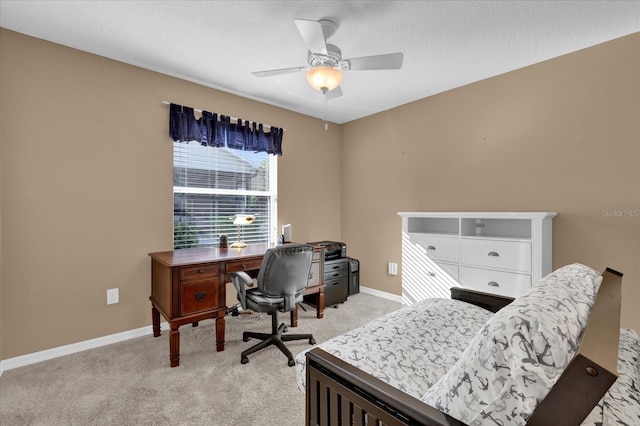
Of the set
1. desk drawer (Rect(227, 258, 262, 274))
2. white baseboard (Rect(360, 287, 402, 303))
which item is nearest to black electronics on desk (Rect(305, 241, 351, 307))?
white baseboard (Rect(360, 287, 402, 303))

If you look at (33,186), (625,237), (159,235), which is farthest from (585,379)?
(33,186)

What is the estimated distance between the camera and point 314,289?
3.17m

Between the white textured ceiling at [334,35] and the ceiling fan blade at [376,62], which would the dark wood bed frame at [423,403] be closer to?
the ceiling fan blade at [376,62]

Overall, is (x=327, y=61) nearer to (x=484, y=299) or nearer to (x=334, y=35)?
(x=334, y=35)

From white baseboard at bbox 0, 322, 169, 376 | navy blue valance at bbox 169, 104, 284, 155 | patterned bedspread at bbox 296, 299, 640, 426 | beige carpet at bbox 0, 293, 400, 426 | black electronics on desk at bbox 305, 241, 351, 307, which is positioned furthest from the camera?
black electronics on desk at bbox 305, 241, 351, 307

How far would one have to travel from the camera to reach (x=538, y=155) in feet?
8.92

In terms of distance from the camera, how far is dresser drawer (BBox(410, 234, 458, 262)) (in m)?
2.95

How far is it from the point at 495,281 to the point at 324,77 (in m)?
2.32

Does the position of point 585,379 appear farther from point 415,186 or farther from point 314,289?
point 415,186

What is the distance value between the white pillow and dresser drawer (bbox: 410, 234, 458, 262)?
7.03ft

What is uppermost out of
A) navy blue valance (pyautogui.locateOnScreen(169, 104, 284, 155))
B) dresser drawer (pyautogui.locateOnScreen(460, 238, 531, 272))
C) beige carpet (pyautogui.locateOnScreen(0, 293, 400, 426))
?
navy blue valance (pyautogui.locateOnScreen(169, 104, 284, 155))

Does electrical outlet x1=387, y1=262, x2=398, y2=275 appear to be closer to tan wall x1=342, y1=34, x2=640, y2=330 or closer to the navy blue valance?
tan wall x1=342, y1=34, x2=640, y2=330

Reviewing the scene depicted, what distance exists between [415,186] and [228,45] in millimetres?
2560

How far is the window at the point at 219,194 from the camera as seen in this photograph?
3078 mm
